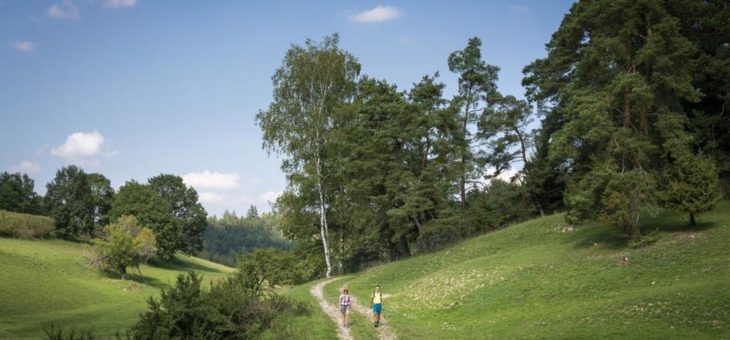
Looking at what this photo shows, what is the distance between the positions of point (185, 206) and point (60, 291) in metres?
53.1

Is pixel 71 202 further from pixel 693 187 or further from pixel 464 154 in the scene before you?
A: pixel 693 187

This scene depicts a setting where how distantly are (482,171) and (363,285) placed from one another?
Result: 16.6 meters

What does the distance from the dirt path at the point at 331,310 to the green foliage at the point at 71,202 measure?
58.7 meters

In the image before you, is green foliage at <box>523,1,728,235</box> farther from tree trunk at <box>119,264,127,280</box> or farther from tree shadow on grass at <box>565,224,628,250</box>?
tree trunk at <box>119,264,127,280</box>

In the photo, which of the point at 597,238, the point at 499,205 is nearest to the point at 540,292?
the point at 597,238

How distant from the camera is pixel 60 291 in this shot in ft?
164

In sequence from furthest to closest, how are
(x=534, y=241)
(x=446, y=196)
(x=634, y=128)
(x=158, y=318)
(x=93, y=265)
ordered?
(x=93, y=265), (x=446, y=196), (x=534, y=241), (x=634, y=128), (x=158, y=318)

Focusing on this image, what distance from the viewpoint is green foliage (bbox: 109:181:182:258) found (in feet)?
262

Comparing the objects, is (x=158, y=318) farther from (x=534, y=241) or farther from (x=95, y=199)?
(x=95, y=199)

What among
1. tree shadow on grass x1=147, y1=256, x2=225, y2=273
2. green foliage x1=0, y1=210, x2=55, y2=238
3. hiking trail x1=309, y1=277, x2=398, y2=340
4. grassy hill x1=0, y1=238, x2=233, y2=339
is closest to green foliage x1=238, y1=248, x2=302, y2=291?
grassy hill x1=0, y1=238, x2=233, y2=339

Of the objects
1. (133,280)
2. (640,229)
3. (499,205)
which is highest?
(499,205)

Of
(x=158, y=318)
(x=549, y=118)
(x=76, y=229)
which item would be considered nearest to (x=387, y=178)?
(x=549, y=118)

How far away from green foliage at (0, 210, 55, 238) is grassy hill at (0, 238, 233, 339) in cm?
193

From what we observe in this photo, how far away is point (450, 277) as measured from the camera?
31.4m
